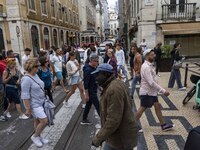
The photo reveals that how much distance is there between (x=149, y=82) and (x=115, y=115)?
6.91 feet

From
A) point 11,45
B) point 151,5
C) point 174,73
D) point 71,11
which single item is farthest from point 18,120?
point 71,11

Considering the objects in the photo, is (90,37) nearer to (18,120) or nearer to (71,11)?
(71,11)

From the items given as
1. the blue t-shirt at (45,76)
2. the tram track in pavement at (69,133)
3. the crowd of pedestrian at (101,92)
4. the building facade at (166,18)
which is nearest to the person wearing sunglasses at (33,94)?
the crowd of pedestrian at (101,92)

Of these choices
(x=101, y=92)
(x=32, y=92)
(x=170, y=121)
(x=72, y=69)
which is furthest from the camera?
(x=72, y=69)

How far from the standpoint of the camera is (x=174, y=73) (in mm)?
8234

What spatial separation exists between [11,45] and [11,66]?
14473 mm

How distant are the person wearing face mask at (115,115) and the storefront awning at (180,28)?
14.5m

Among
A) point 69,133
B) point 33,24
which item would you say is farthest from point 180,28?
point 33,24

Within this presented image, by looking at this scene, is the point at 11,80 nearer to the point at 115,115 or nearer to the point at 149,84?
the point at 149,84

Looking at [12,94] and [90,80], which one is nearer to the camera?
[90,80]

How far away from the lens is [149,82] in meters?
4.30

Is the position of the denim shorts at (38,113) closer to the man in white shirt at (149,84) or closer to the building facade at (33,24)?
the man in white shirt at (149,84)

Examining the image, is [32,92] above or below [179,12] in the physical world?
below

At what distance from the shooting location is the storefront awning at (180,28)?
51.6 feet
